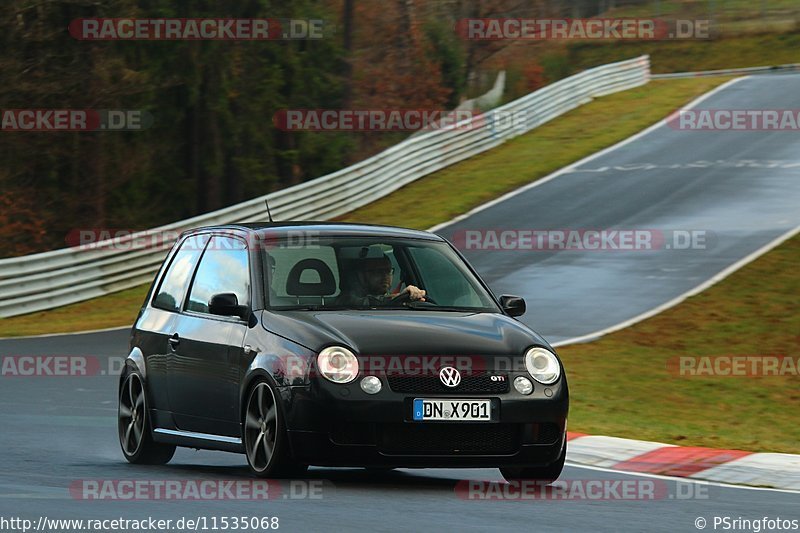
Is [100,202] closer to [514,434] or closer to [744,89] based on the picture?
[744,89]

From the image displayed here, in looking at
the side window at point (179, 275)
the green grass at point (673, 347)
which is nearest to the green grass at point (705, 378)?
the green grass at point (673, 347)

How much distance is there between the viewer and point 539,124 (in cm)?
3925

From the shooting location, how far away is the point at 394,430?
8.59 m

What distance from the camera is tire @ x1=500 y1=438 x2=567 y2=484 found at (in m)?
9.13

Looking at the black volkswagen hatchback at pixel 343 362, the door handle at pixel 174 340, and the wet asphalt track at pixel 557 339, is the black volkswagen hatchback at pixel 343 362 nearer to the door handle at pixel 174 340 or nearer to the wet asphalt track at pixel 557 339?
the door handle at pixel 174 340

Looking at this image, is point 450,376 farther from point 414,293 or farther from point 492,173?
point 492,173

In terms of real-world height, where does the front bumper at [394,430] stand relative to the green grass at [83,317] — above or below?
above

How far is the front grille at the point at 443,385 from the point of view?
8.55 meters

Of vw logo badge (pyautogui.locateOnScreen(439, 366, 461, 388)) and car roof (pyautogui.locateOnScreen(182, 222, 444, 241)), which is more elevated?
car roof (pyautogui.locateOnScreen(182, 222, 444, 241))

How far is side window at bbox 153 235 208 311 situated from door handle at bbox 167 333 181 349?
0.27 m

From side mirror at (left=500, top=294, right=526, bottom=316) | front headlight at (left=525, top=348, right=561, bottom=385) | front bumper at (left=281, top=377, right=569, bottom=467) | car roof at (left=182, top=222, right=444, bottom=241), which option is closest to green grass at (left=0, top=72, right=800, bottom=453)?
side mirror at (left=500, top=294, right=526, bottom=316)

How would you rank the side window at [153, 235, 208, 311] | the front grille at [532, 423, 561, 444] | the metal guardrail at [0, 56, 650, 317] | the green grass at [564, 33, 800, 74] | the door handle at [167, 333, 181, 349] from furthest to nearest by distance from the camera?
the green grass at [564, 33, 800, 74], the metal guardrail at [0, 56, 650, 317], the side window at [153, 235, 208, 311], the door handle at [167, 333, 181, 349], the front grille at [532, 423, 561, 444]

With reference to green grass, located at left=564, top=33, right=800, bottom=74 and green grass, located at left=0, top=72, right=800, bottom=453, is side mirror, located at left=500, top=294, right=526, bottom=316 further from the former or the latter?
green grass, located at left=564, top=33, right=800, bottom=74

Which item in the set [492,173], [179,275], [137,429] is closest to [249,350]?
[179,275]
